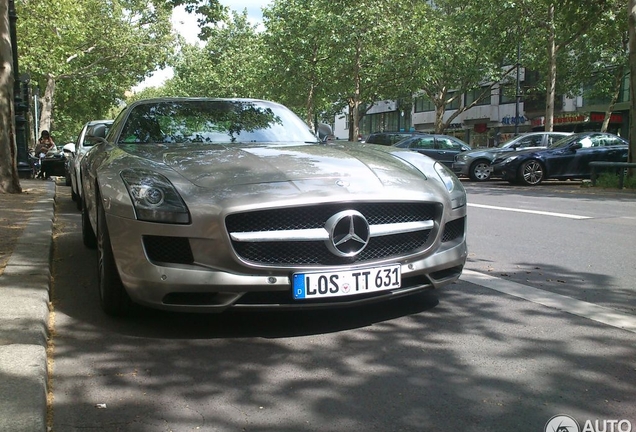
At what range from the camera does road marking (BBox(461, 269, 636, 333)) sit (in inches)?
161

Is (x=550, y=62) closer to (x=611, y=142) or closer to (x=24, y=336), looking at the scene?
(x=611, y=142)

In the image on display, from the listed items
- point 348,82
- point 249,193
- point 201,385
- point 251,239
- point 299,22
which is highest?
point 299,22

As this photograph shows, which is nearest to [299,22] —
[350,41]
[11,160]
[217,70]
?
[350,41]

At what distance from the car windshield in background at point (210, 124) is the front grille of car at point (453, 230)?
5.57 ft

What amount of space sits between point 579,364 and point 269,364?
5.09 feet

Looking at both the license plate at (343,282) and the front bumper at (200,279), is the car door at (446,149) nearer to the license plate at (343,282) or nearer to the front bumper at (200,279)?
the license plate at (343,282)

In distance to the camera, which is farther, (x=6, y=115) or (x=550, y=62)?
(x=550, y=62)

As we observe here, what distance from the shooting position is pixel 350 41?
35.9 m

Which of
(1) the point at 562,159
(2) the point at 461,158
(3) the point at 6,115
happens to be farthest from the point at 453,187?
(2) the point at 461,158

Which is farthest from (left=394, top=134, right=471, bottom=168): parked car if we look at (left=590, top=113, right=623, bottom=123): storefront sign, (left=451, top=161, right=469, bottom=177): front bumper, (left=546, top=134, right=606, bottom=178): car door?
(left=590, top=113, right=623, bottom=123): storefront sign

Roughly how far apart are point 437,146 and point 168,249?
2139 cm

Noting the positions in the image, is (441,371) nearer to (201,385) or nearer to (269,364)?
(269,364)

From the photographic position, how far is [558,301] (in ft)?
15.0

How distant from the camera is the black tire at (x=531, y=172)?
1867 cm
